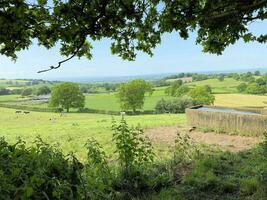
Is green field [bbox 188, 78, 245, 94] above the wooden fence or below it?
below

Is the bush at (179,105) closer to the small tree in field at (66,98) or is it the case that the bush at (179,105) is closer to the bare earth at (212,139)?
the small tree in field at (66,98)

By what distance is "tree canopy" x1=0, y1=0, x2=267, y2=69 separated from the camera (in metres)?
5.30

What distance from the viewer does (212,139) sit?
58.2ft

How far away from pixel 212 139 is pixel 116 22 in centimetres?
1311

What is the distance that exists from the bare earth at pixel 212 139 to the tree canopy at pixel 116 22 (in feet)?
29.8

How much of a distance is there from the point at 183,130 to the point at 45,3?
16656mm

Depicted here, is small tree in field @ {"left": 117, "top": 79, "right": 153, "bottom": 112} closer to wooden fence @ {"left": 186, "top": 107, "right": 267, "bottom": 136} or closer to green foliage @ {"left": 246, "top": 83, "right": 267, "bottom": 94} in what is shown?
green foliage @ {"left": 246, "top": 83, "right": 267, "bottom": 94}

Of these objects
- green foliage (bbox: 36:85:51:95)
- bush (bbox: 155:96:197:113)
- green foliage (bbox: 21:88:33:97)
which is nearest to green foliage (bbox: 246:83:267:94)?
bush (bbox: 155:96:197:113)

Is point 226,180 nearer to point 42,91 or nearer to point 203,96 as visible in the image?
point 203,96

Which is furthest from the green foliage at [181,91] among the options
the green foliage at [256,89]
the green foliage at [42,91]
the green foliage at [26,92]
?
the green foliage at [26,92]

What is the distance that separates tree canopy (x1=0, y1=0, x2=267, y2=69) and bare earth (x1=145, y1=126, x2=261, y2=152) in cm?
907

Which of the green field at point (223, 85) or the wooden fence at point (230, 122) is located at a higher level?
the wooden fence at point (230, 122)

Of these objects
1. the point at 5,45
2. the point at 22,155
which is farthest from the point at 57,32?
the point at 22,155

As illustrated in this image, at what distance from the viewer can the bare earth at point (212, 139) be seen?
1558cm
